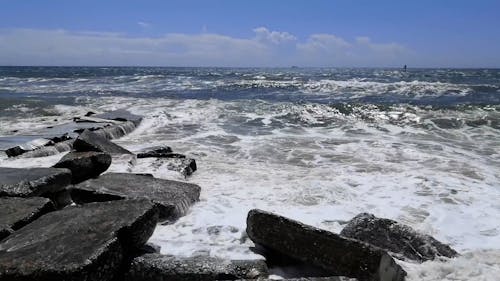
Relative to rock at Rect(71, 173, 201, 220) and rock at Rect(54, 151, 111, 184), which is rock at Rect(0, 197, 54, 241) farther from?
rock at Rect(54, 151, 111, 184)

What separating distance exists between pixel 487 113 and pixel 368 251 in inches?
590

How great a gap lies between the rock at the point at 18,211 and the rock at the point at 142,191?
0.84m

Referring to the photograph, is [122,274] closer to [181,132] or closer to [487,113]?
[181,132]

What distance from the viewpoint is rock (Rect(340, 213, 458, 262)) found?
390cm

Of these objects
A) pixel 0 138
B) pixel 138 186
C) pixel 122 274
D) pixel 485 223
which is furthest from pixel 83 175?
pixel 0 138

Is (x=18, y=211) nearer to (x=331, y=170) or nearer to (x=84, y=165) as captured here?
(x=84, y=165)

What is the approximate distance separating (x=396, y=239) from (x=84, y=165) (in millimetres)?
3492

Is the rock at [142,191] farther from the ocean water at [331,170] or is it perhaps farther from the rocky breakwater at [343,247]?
the rocky breakwater at [343,247]

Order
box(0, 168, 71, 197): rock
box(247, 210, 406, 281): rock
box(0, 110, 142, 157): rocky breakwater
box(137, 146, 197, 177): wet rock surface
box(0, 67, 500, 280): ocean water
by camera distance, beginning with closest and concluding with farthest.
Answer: box(247, 210, 406, 281): rock, box(0, 168, 71, 197): rock, box(0, 67, 500, 280): ocean water, box(137, 146, 197, 177): wet rock surface, box(0, 110, 142, 157): rocky breakwater

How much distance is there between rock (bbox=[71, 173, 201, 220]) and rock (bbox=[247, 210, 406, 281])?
4.22ft

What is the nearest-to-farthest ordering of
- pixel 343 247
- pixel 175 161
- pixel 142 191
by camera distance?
pixel 343 247 → pixel 142 191 → pixel 175 161

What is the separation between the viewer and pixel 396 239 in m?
4.03

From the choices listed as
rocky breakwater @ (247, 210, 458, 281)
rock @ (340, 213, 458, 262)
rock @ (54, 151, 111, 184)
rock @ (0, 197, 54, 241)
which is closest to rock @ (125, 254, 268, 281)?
rocky breakwater @ (247, 210, 458, 281)

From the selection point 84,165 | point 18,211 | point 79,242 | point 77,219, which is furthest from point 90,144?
point 79,242
